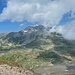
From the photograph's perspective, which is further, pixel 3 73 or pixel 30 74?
pixel 30 74

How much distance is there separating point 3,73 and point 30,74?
30.7ft

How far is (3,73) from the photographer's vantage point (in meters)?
66.2

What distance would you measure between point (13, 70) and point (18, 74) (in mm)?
1767

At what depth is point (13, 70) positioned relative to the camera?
68938 mm

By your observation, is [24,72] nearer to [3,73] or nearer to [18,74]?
[18,74]

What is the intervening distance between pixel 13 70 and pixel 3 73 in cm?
361

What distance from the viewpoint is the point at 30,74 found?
238 feet

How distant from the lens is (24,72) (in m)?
70.2

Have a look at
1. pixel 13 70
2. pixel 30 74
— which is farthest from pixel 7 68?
pixel 30 74

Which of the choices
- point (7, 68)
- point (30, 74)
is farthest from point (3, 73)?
point (30, 74)

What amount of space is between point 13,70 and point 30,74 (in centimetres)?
595

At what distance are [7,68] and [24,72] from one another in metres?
4.95

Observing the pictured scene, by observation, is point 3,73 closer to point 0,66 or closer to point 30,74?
point 0,66

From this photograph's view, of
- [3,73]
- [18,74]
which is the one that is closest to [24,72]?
[18,74]
